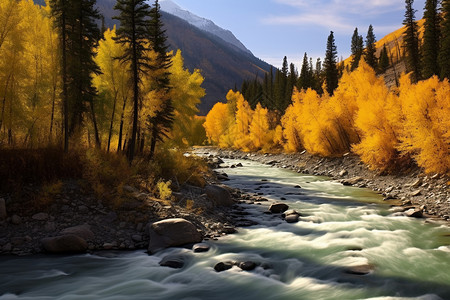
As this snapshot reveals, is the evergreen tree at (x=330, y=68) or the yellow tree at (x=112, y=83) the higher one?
the evergreen tree at (x=330, y=68)

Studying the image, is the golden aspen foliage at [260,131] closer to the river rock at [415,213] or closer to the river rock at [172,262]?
the river rock at [415,213]

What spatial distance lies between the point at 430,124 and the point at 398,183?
465cm

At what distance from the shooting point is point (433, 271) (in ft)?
30.6

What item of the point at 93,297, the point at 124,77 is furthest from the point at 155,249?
the point at 124,77

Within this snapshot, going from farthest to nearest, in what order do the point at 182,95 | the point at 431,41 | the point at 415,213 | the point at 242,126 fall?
the point at 242,126
the point at 431,41
the point at 182,95
the point at 415,213

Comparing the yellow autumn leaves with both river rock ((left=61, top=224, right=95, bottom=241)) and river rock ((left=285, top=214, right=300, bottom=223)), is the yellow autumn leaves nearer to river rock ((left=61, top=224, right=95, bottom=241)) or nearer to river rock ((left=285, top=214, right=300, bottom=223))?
river rock ((left=285, top=214, right=300, bottom=223))

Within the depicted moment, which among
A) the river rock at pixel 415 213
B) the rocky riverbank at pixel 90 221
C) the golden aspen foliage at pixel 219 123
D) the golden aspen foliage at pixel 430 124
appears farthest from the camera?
the golden aspen foliage at pixel 219 123

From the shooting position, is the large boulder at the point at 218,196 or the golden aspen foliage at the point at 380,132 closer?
the large boulder at the point at 218,196

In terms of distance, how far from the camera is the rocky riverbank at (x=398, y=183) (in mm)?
16156

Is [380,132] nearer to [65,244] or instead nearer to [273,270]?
[273,270]

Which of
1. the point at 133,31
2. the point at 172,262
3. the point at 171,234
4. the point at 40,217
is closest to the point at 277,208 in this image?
the point at 171,234

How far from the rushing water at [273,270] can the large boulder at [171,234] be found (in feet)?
1.20

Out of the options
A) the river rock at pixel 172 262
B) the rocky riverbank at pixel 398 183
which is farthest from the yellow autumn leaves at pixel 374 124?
the river rock at pixel 172 262

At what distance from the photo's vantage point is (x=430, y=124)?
811 inches
